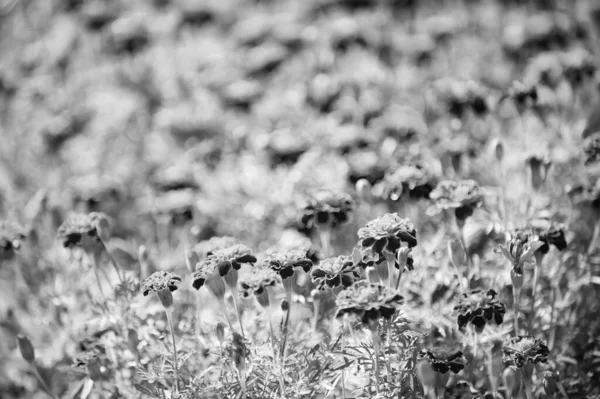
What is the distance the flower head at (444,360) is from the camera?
237cm

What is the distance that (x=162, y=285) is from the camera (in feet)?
8.10

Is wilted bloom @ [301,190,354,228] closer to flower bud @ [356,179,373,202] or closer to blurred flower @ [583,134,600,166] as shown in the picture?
flower bud @ [356,179,373,202]

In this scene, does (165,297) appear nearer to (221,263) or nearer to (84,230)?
(221,263)

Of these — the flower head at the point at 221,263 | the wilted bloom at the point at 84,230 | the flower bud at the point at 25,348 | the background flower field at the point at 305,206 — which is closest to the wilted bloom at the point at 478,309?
the background flower field at the point at 305,206

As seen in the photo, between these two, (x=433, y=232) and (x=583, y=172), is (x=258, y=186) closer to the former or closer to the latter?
(x=433, y=232)

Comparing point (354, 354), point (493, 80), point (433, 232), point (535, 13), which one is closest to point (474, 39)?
point (535, 13)

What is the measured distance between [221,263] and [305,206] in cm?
65

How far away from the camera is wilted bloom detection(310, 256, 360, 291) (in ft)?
7.86

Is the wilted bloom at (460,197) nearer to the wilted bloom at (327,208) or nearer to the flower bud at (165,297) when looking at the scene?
the wilted bloom at (327,208)

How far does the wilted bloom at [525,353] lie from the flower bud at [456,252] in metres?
0.41

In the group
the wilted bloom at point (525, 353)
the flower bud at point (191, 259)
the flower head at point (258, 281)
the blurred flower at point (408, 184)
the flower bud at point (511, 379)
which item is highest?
the flower head at point (258, 281)

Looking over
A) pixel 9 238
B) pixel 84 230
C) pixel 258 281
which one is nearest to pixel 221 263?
pixel 258 281

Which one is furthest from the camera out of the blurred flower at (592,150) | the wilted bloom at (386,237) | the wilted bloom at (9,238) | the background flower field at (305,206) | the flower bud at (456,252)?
the wilted bloom at (9,238)

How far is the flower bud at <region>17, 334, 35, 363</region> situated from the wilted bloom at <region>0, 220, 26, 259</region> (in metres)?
0.52
